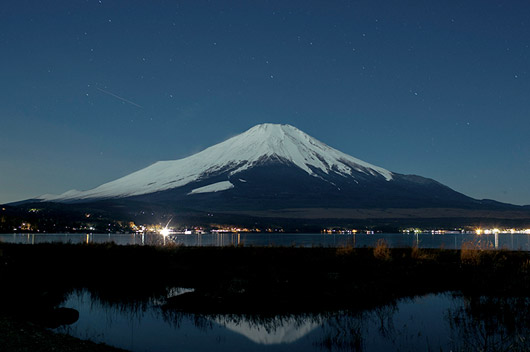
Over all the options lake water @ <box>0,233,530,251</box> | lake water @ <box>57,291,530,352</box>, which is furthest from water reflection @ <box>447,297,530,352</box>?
lake water @ <box>0,233,530,251</box>

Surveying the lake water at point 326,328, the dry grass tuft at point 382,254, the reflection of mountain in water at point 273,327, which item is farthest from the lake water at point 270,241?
the reflection of mountain in water at point 273,327

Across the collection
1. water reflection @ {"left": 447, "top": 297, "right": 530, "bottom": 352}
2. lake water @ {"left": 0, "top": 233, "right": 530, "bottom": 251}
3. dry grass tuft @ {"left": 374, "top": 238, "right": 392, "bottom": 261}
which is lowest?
lake water @ {"left": 0, "top": 233, "right": 530, "bottom": 251}

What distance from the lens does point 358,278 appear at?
1930cm

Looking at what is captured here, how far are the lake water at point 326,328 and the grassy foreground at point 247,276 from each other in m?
0.91

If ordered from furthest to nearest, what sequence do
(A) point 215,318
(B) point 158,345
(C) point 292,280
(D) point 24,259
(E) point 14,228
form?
(E) point 14,228, (D) point 24,259, (C) point 292,280, (A) point 215,318, (B) point 158,345

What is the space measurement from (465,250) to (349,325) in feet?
34.3

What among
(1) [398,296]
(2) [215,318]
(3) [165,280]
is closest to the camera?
(2) [215,318]

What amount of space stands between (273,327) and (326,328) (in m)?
1.35

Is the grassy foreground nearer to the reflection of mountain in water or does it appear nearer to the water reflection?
the reflection of mountain in water

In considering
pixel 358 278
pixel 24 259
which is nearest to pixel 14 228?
pixel 24 259

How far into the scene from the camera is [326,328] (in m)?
13.2

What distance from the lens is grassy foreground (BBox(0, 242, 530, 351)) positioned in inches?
620

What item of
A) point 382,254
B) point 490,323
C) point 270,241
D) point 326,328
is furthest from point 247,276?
point 270,241

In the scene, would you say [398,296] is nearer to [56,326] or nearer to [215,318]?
[215,318]
